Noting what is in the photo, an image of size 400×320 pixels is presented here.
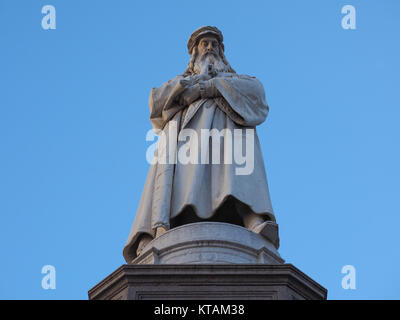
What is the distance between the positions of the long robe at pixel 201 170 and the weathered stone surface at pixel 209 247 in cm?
86

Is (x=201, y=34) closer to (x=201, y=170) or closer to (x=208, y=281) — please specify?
(x=201, y=170)

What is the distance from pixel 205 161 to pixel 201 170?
0.27m

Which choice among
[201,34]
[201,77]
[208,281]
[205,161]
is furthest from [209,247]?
[201,34]

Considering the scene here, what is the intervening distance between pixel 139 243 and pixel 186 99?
326 cm

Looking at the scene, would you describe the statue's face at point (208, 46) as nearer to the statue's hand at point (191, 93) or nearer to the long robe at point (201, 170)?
the long robe at point (201, 170)

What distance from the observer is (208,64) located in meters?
17.5

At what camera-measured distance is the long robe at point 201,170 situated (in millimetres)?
14539

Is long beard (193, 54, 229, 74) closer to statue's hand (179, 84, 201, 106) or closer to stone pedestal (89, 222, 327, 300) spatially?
statue's hand (179, 84, 201, 106)

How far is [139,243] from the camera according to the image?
1462 centimetres

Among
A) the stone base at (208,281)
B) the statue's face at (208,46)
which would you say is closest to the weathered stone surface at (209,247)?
the stone base at (208,281)

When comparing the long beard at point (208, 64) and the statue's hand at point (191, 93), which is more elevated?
the long beard at point (208, 64)
